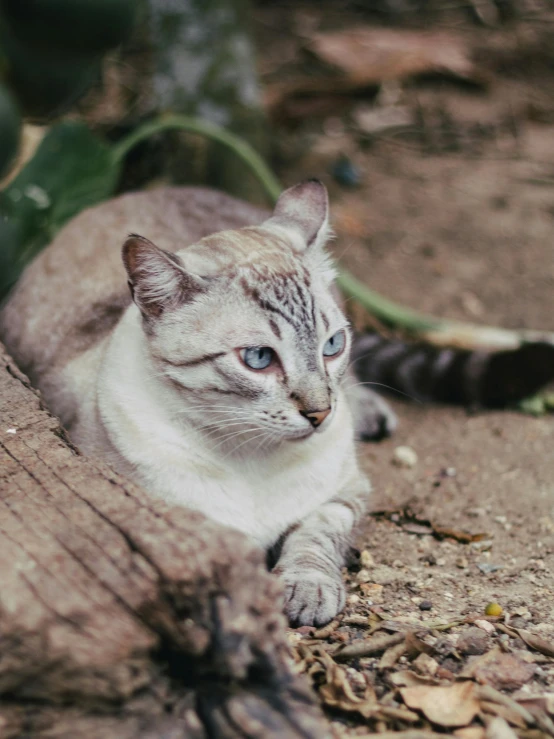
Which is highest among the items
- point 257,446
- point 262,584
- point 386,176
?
point 262,584

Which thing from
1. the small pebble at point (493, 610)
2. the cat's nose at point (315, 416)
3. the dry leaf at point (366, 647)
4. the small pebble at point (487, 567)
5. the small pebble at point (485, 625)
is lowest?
the small pebble at point (487, 567)

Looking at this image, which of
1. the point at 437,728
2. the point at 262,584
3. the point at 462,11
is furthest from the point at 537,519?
the point at 462,11

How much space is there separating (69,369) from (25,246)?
137cm

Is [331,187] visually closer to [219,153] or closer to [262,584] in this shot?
[219,153]

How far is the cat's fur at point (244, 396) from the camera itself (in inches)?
101

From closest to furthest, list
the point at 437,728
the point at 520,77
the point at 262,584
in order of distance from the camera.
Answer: the point at 262,584 → the point at 437,728 → the point at 520,77

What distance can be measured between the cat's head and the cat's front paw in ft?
1.36

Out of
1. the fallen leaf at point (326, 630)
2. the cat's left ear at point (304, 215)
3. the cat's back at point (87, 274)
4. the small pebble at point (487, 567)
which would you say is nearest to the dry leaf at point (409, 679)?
the fallen leaf at point (326, 630)

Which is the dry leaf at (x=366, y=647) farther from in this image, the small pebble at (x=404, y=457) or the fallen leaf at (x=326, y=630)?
the small pebble at (x=404, y=457)

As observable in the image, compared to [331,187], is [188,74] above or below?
above

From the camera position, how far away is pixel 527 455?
3898mm

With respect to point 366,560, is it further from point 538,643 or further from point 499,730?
point 499,730

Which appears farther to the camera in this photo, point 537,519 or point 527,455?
point 527,455

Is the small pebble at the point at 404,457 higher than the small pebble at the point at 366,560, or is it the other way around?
the small pebble at the point at 366,560
